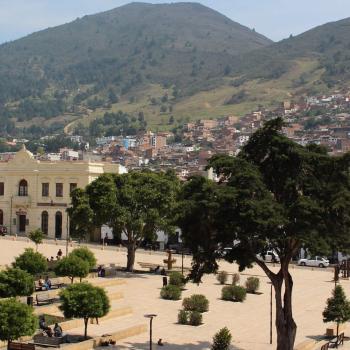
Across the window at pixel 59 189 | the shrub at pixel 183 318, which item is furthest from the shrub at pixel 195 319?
the window at pixel 59 189

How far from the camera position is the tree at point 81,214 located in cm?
3822

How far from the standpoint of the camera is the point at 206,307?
2825cm

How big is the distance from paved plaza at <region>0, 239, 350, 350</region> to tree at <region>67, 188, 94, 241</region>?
3232mm

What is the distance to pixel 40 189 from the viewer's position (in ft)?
198

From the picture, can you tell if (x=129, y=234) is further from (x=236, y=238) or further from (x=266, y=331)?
(x=236, y=238)

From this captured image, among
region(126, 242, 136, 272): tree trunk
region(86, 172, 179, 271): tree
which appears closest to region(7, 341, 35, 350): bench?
region(86, 172, 179, 271): tree

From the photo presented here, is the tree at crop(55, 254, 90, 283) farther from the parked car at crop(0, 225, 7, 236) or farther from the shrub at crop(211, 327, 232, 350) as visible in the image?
the parked car at crop(0, 225, 7, 236)

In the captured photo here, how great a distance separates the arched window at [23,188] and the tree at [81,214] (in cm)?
2251

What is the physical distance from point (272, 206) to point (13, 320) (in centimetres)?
728

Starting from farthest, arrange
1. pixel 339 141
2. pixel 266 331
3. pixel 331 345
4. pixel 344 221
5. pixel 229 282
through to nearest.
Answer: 1. pixel 339 141
2. pixel 229 282
3. pixel 266 331
4. pixel 331 345
5. pixel 344 221

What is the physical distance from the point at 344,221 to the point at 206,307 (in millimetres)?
9490

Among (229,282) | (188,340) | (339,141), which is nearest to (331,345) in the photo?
(188,340)

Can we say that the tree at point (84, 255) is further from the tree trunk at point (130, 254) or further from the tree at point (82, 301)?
the tree at point (82, 301)

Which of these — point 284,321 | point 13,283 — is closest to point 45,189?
point 13,283
